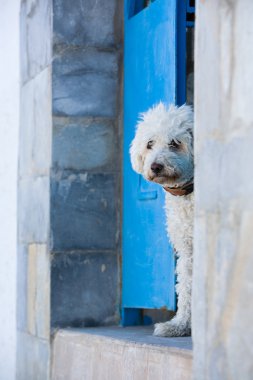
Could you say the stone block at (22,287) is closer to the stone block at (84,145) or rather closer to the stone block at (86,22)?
the stone block at (84,145)

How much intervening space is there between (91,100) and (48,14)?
0.61 meters

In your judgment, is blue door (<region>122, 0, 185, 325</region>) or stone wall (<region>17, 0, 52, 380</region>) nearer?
blue door (<region>122, 0, 185, 325</region>)

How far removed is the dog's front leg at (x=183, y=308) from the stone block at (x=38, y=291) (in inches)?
41.9

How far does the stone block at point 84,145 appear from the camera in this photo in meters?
5.89

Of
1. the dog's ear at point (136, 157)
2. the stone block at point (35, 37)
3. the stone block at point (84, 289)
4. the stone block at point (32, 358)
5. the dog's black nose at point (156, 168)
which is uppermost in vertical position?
the stone block at point (35, 37)

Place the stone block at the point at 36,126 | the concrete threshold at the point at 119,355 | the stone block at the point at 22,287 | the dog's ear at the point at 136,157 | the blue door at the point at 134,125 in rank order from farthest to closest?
the stone block at the point at 22,287, the stone block at the point at 36,126, the blue door at the point at 134,125, the dog's ear at the point at 136,157, the concrete threshold at the point at 119,355

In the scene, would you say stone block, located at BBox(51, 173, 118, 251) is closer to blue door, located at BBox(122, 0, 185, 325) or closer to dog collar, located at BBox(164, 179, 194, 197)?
blue door, located at BBox(122, 0, 185, 325)

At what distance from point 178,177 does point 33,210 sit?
1.51m

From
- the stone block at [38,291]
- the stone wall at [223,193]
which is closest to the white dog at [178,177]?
the stone block at [38,291]

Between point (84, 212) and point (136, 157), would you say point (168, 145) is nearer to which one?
point (136, 157)

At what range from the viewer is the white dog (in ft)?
16.4

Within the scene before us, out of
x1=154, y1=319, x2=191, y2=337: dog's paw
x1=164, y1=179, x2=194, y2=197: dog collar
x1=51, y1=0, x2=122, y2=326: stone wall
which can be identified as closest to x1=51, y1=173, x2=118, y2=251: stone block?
x1=51, y1=0, x2=122, y2=326: stone wall

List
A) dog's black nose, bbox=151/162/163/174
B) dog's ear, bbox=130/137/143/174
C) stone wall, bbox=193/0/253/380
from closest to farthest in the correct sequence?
stone wall, bbox=193/0/253/380
dog's black nose, bbox=151/162/163/174
dog's ear, bbox=130/137/143/174

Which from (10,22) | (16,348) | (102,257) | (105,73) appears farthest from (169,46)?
(16,348)
